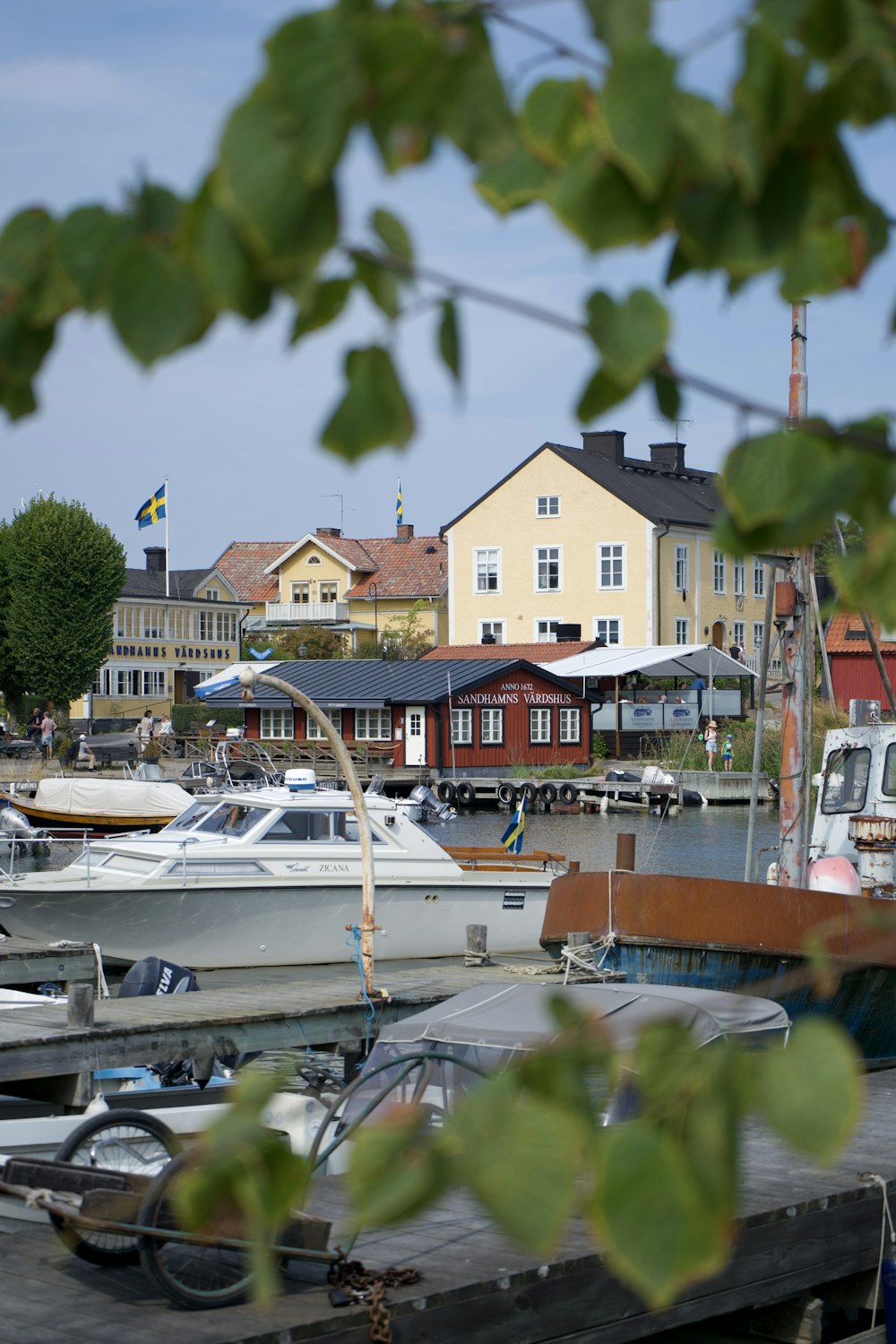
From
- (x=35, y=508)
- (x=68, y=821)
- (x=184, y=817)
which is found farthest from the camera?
(x=35, y=508)

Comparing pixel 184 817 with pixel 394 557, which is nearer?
pixel 184 817

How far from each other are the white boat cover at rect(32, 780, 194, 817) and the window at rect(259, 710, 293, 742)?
2329 cm

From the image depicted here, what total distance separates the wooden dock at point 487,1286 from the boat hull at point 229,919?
12835 millimetres

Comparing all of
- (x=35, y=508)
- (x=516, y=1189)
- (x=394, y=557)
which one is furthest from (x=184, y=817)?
(x=394, y=557)

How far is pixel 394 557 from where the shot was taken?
96.4m

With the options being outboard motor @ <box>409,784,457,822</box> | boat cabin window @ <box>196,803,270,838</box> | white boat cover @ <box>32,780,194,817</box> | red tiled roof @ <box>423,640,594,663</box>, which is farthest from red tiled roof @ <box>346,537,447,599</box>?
boat cabin window @ <box>196,803,270,838</box>

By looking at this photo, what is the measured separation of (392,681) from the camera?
59844 millimetres

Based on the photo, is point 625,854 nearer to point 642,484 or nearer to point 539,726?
point 539,726

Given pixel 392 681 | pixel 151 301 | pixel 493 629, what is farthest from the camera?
pixel 493 629

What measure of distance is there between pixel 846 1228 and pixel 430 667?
52186mm

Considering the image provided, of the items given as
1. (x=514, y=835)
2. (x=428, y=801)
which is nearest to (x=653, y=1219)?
(x=514, y=835)

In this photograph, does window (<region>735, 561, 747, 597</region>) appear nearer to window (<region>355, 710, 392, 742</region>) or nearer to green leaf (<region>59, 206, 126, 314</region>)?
window (<region>355, 710, 392, 742</region>)

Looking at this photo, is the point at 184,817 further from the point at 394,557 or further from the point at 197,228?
the point at 394,557

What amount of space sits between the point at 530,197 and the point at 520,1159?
0.93 m
